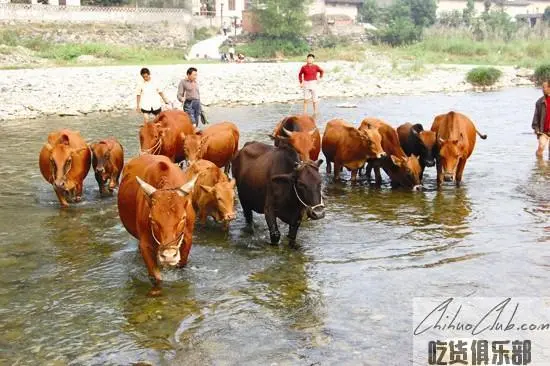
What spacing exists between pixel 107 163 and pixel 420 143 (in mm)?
5724

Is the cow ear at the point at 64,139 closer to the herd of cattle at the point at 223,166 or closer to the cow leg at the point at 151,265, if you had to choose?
the herd of cattle at the point at 223,166

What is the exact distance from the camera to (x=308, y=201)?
322 inches

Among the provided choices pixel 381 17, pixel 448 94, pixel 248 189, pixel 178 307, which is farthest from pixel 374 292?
pixel 381 17

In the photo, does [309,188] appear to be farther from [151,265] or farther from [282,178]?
[151,265]

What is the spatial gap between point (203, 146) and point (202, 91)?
63.2 ft

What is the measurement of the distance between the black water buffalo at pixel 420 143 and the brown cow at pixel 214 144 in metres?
3.30

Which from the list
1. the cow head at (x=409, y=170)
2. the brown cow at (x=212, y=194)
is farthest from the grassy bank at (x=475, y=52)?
the brown cow at (x=212, y=194)

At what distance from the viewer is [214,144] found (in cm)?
1227

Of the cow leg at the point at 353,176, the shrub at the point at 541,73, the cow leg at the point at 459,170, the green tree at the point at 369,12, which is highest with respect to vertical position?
the green tree at the point at 369,12

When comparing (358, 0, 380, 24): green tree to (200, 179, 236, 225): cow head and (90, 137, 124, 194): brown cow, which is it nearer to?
(90, 137, 124, 194): brown cow

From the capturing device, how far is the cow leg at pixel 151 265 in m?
7.26

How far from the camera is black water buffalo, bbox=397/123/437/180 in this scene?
12.6m

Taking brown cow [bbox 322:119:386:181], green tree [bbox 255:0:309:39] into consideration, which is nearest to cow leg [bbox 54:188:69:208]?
brown cow [bbox 322:119:386:181]

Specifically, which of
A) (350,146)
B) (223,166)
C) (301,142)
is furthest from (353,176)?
(301,142)
